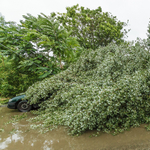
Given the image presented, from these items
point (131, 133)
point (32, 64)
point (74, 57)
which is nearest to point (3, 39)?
point (32, 64)

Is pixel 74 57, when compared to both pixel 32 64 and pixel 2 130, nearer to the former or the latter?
pixel 32 64

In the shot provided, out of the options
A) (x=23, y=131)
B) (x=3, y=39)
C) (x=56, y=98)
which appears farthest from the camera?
(x=3, y=39)

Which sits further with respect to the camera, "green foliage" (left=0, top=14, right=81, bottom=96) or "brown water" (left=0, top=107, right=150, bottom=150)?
"green foliage" (left=0, top=14, right=81, bottom=96)

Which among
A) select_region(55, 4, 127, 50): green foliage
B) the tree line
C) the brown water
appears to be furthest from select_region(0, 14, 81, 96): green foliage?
select_region(55, 4, 127, 50): green foliage

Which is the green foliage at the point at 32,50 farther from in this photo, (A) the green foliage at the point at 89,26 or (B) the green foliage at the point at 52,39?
(A) the green foliage at the point at 89,26

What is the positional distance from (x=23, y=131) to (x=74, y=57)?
5743mm

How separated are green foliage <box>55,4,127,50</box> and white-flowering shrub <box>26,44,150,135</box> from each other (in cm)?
1224

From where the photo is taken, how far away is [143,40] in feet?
19.7

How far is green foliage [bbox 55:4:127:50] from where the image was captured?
712 inches

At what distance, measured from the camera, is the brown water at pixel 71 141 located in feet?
11.3

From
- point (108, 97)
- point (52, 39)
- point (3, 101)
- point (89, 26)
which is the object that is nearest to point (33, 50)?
point (52, 39)

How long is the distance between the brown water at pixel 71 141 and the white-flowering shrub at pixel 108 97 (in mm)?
255

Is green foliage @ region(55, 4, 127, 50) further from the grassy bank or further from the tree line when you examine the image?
the grassy bank

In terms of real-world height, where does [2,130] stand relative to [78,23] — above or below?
below
